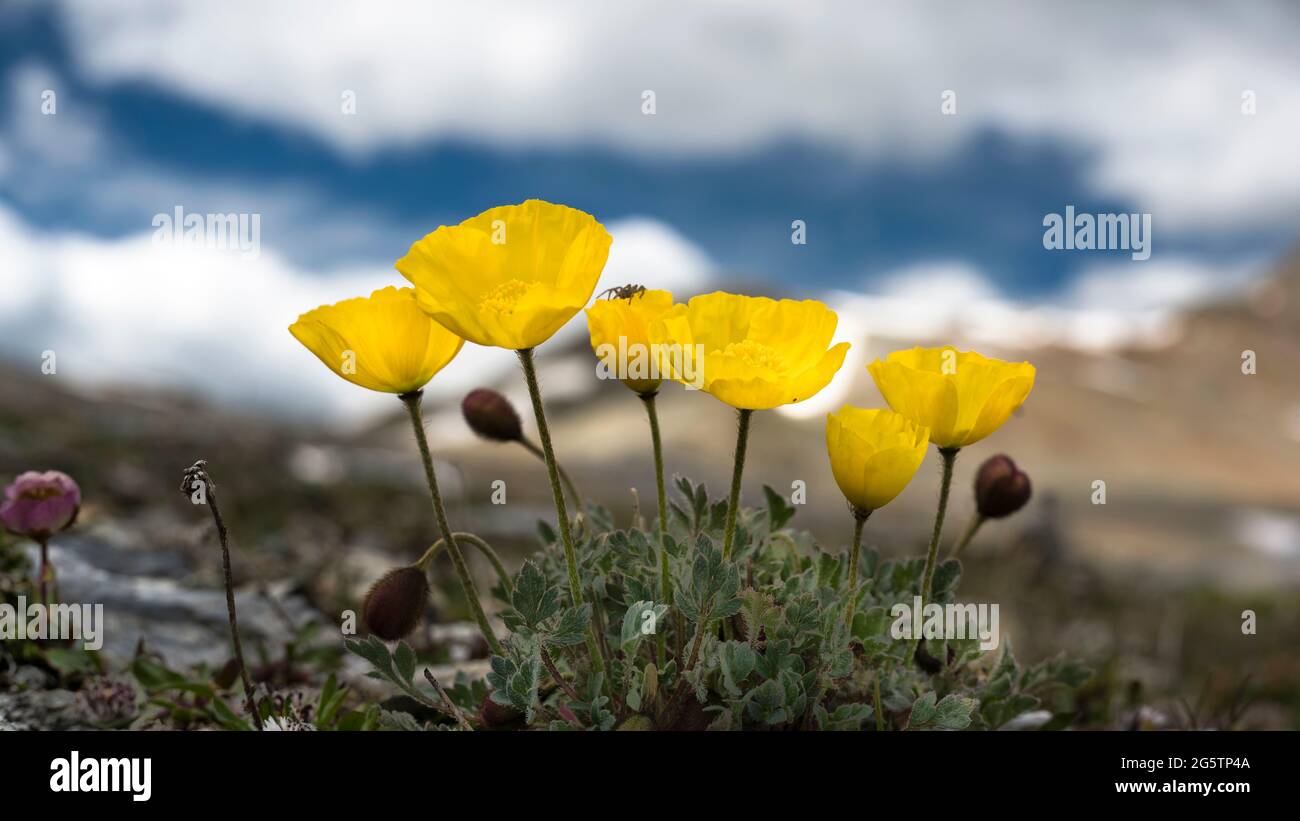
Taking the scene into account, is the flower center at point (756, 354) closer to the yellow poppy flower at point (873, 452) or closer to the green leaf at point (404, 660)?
the yellow poppy flower at point (873, 452)

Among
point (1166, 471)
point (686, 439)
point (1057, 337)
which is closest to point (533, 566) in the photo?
point (686, 439)

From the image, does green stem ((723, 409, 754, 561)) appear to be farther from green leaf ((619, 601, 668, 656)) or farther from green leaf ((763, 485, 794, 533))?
green leaf ((763, 485, 794, 533))

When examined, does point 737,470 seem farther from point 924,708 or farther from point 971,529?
point 971,529

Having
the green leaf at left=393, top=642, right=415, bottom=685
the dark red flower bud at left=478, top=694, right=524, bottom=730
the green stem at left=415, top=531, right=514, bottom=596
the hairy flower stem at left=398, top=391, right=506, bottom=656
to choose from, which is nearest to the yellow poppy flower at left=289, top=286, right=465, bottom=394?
the hairy flower stem at left=398, top=391, right=506, bottom=656

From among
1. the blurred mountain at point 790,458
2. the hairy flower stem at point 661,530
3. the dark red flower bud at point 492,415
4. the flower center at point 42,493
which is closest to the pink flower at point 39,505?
the flower center at point 42,493

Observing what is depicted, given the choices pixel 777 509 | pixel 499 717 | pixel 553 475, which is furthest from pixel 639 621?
pixel 777 509
